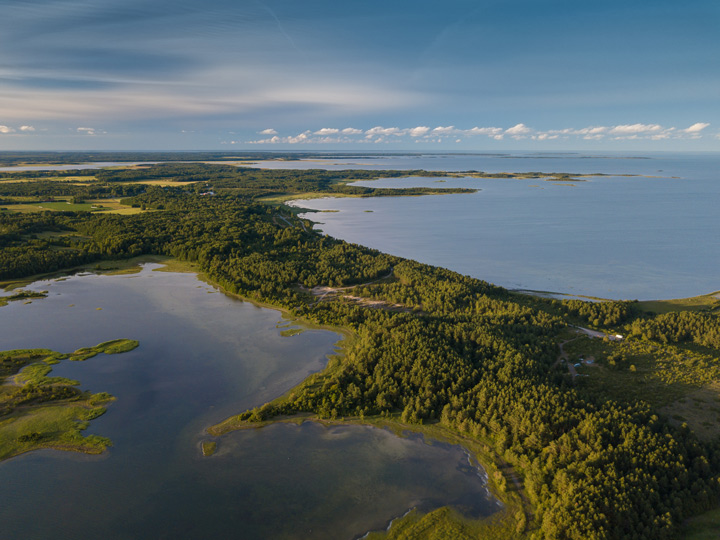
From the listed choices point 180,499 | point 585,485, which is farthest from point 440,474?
point 180,499

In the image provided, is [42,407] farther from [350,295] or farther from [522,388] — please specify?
[522,388]

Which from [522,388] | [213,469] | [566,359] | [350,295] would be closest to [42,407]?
[213,469]

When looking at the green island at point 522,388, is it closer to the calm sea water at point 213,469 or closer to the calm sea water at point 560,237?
the calm sea water at point 213,469

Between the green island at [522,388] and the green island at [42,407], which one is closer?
the green island at [522,388]

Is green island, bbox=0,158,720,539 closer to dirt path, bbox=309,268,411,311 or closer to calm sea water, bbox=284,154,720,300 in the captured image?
dirt path, bbox=309,268,411,311

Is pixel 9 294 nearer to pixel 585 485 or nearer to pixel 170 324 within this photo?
pixel 170 324

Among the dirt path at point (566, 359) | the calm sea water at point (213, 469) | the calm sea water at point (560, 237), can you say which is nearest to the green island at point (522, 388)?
the dirt path at point (566, 359)

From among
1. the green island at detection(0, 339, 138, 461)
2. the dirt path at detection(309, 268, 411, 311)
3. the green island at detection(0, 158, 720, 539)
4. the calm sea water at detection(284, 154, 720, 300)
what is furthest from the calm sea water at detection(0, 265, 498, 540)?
the calm sea water at detection(284, 154, 720, 300)
